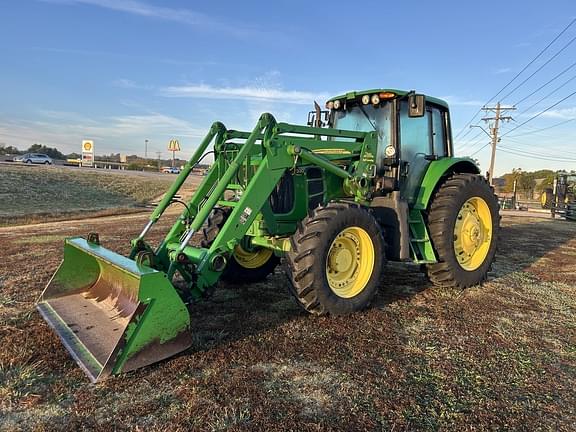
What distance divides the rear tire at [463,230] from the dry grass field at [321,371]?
0.41m

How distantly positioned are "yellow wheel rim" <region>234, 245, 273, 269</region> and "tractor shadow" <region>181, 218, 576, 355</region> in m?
0.28

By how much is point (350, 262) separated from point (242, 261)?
1.53 meters

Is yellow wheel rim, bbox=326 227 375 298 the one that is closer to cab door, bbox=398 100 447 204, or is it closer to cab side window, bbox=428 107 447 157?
cab door, bbox=398 100 447 204

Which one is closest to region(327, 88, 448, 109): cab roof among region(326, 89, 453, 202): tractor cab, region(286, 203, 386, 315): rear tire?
region(326, 89, 453, 202): tractor cab

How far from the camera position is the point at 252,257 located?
18.0 feet

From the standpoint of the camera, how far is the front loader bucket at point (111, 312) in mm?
2984

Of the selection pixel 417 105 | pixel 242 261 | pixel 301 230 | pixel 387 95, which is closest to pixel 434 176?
pixel 417 105

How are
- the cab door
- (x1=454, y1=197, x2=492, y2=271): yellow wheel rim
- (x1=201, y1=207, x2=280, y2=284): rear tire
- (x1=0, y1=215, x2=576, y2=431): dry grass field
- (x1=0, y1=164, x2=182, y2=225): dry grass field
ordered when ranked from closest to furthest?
(x1=0, y1=215, x2=576, y2=431): dry grass field, (x1=201, y1=207, x2=280, y2=284): rear tire, the cab door, (x1=454, y1=197, x2=492, y2=271): yellow wheel rim, (x1=0, y1=164, x2=182, y2=225): dry grass field

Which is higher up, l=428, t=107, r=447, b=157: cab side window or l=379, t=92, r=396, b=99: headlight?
l=379, t=92, r=396, b=99: headlight

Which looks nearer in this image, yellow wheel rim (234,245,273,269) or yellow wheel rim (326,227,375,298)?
yellow wheel rim (326,227,375,298)

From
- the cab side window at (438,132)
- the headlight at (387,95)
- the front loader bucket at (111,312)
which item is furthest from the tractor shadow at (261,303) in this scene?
the headlight at (387,95)

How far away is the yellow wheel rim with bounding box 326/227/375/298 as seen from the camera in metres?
4.41

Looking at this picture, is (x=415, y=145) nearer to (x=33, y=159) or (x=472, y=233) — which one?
(x=472, y=233)

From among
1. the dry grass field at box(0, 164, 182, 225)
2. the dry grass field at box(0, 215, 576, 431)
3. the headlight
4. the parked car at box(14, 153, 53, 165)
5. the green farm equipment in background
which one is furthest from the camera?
the parked car at box(14, 153, 53, 165)
